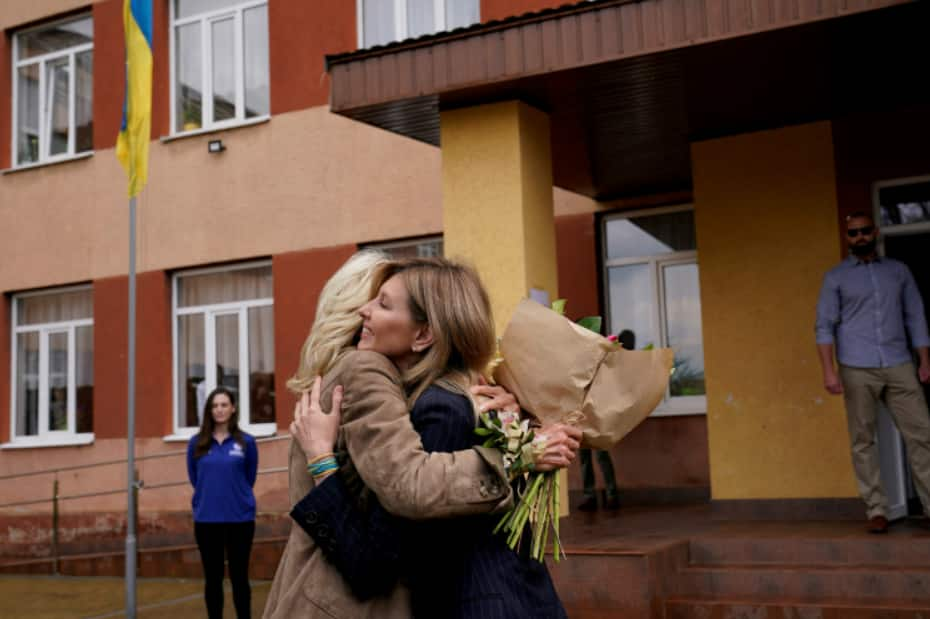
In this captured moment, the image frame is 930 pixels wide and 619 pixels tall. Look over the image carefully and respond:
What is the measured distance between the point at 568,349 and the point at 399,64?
5.50 m

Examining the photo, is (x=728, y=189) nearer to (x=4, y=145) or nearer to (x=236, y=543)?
(x=236, y=543)

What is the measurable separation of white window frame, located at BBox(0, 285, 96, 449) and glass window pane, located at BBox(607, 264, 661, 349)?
22.4ft

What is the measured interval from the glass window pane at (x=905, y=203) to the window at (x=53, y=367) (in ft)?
31.7

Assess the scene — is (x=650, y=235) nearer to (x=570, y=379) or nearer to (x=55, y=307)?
(x=55, y=307)

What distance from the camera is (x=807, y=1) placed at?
654cm

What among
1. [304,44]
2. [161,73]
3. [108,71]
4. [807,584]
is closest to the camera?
[807,584]

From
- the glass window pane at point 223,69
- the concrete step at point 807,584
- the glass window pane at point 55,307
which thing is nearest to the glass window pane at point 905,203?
the concrete step at point 807,584

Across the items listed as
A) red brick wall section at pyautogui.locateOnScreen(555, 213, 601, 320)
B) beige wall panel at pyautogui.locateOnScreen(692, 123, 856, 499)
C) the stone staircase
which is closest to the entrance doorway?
beige wall panel at pyautogui.locateOnScreen(692, 123, 856, 499)

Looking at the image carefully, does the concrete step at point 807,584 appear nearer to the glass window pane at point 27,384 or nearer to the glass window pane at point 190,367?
the glass window pane at point 190,367

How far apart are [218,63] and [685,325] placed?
657cm

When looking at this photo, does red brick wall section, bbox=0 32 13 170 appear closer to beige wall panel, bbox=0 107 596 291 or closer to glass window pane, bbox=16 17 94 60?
glass window pane, bbox=16 17 94 60

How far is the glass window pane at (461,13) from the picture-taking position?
38.7ft

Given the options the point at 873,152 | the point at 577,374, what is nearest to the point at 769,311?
the point at 873,152

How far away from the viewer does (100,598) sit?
35.4 ft
